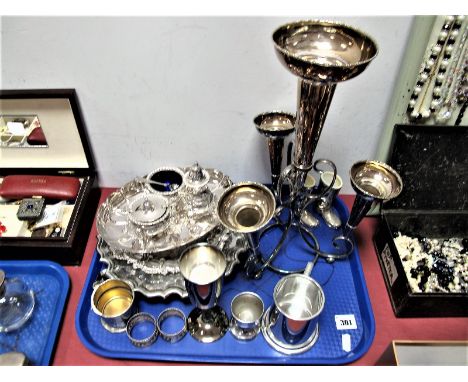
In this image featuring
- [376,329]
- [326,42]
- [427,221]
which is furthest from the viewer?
[427,221]

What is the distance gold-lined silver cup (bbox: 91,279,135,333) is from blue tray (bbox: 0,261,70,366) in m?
0.13

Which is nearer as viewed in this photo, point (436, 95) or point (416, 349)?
point (416, 349)

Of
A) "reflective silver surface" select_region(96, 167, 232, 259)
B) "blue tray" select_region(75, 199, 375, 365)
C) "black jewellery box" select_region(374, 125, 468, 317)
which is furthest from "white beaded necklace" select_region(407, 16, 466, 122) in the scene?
"reflective silver surface" select_region(96, 167, 232, 259)

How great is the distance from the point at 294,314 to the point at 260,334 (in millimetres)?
117

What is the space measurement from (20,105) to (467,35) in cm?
138

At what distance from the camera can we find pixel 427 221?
130cm

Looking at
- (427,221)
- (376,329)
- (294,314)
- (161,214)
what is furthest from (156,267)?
(427,221)

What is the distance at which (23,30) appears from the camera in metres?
1.06

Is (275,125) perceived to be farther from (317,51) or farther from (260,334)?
(260,334)

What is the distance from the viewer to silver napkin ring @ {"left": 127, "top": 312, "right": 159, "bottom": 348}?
1.06 meters

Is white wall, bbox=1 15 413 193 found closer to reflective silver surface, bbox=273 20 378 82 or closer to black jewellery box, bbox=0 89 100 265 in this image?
black jewellery box, bbox=0 89 100 265

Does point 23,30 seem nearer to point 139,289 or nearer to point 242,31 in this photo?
point 242,31

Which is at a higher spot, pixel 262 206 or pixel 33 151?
pixel 262 206
